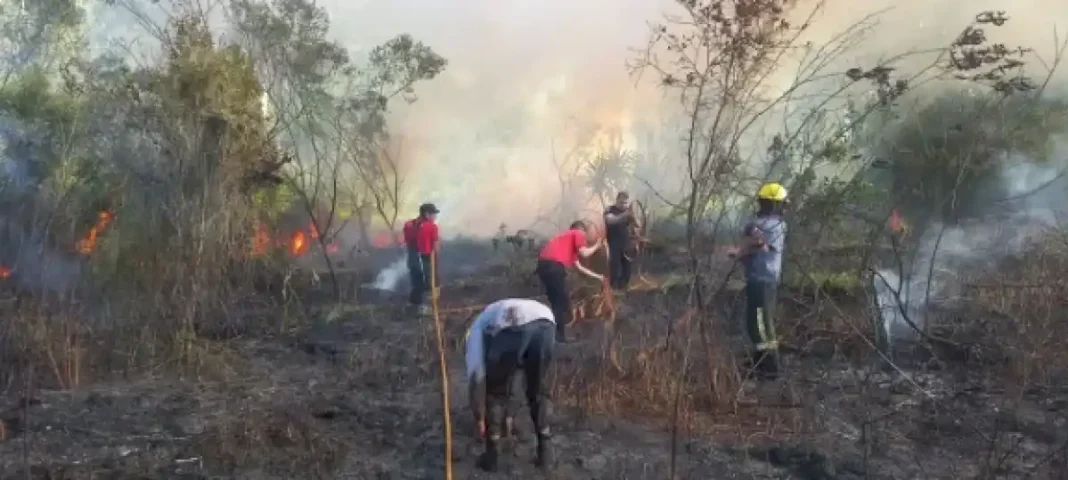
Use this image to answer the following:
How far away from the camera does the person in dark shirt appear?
45.6 ft

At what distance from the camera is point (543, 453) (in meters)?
6.66

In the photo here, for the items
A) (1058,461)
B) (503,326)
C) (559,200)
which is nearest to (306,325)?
(503,326)

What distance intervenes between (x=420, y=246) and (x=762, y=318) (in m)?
6.08

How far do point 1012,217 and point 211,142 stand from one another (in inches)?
511

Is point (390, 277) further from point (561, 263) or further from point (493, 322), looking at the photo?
point (493, 322)

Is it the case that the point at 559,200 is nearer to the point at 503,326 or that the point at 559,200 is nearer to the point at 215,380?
the point at 215,380

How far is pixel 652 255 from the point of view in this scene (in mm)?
16859

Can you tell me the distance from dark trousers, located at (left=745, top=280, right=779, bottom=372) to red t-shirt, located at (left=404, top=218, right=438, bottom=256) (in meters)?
5.33

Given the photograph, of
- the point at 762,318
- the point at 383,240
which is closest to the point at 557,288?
the point at 762,318

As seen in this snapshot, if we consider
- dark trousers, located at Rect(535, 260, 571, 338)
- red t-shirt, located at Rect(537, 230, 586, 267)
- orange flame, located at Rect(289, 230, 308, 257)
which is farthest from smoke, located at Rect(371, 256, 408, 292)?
red t-shirt, located at Rect(537, 230, 586, 267)

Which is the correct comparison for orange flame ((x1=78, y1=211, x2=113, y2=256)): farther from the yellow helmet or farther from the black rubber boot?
the yellow helmet

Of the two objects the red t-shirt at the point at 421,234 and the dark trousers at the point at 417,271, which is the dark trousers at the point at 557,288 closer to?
the red t-shirt at the point at 421,234

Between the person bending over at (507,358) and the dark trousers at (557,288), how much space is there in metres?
3.93

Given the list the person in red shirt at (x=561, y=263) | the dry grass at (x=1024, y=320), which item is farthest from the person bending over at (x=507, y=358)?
the person in red shirt at (x=561, y=263)
